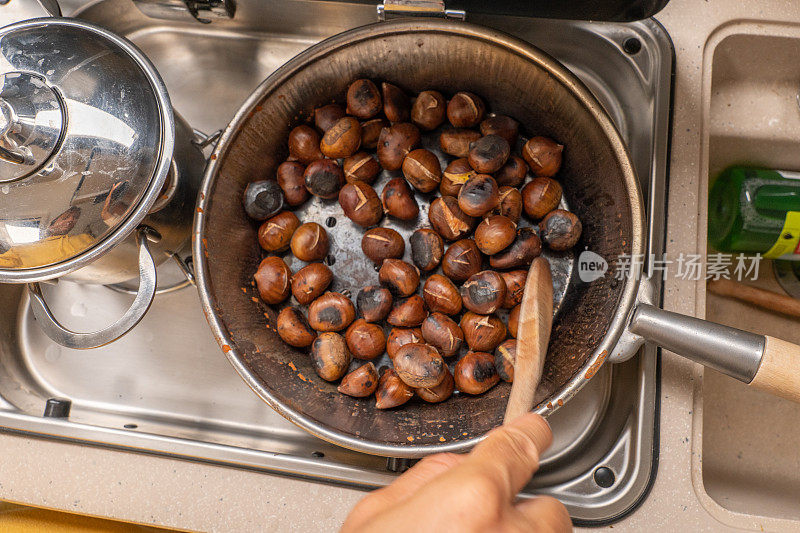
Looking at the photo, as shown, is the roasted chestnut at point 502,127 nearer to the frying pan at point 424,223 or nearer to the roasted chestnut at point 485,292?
the frying pan at point 424,223

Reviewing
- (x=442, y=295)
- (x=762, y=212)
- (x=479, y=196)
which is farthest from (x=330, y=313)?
(x=762, y=212)

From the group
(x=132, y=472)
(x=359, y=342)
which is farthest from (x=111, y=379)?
(x=359, y=342)

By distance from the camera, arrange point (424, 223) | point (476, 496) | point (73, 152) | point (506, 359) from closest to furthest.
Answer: point (476, 496), point (73, 152), point (506, 359), point (424, 223)

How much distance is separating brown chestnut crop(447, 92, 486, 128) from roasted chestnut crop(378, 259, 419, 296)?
8.6 inches

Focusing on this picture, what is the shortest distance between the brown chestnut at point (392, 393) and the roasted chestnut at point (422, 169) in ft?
0.89

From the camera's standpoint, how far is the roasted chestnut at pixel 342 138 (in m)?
0.74

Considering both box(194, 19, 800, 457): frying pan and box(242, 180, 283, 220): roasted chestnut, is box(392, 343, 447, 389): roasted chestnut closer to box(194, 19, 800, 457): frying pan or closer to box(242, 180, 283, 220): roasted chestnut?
box(194, 19, 800, 457): frying pan

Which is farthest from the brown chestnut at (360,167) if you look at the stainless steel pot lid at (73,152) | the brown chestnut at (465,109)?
the stainless steel pot lid at (73,152)

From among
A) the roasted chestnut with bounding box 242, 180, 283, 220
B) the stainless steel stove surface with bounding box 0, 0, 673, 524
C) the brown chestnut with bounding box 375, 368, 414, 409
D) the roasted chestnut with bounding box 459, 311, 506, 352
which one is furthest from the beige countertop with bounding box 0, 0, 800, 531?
the roasted chestnut with bounding box 242, 180, 283, 220

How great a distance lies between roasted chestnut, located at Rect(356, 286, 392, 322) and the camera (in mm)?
713

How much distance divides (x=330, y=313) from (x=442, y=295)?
15 centimetres

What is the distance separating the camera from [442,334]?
27.4 inches

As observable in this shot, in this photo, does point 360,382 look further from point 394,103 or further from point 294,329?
→ point 394,103

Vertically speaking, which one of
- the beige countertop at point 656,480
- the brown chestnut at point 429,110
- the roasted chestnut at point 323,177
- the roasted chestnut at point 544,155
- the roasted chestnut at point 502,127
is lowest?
the beige countertop at point 656,480
